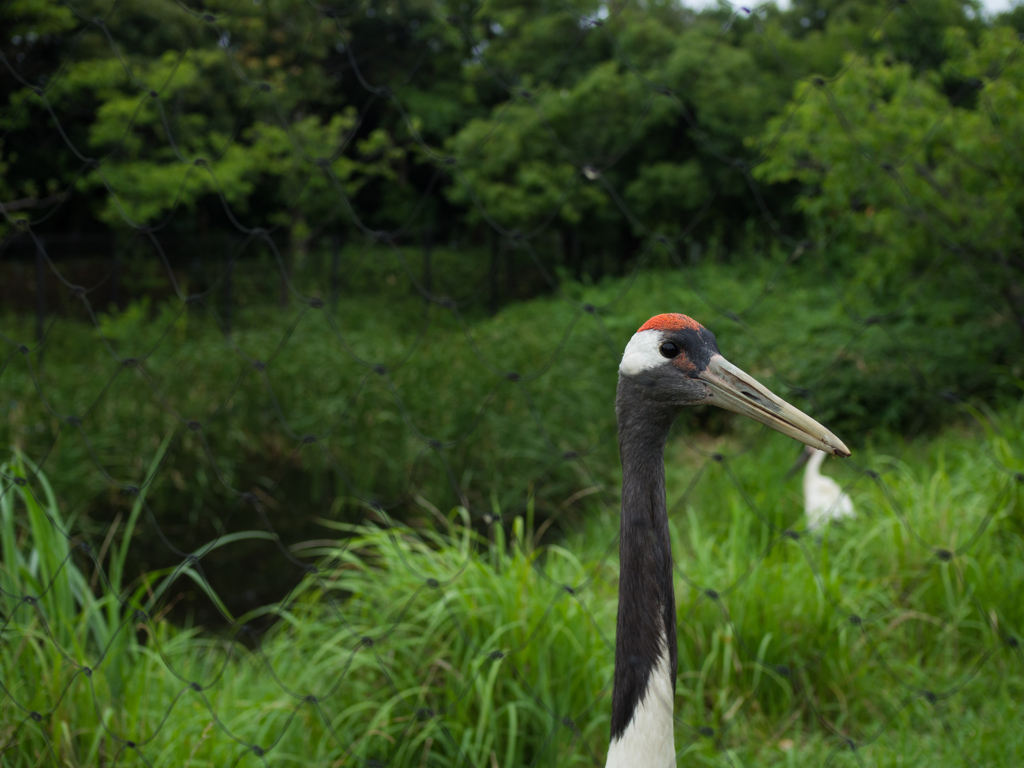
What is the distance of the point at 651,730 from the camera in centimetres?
123

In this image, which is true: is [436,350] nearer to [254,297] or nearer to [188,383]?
[188,383]

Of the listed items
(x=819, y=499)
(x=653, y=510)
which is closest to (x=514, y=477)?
(x=819, y=499)

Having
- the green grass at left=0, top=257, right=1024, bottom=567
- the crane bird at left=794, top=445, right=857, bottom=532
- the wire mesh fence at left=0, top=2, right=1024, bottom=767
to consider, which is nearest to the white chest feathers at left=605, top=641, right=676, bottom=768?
the wire mesh fence at left=0, top=2, right=1024, bottom=767

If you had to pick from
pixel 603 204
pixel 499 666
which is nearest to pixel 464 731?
pixel 499 666

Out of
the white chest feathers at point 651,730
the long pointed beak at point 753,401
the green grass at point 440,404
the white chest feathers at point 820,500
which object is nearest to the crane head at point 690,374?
the long pointed beak at point 753,401

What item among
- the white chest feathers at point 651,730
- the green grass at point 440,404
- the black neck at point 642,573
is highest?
the black neck at point 642,573

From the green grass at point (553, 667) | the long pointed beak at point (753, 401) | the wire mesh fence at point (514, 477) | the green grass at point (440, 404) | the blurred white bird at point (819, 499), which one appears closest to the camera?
the long pointed beak at point (753, 401)

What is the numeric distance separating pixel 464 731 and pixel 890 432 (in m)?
3.19

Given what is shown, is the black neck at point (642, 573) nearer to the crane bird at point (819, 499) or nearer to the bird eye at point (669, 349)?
the bird eye at point (669, 349)

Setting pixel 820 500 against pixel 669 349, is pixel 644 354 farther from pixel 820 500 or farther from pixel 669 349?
pixel 820 500

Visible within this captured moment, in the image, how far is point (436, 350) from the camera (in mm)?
5598

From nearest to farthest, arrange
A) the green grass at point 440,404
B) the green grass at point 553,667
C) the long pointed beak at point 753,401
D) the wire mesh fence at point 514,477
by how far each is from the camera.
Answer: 1. the long pointed beak at point 753,401
2. the green grass at point 553,667
3. the wire mesh fence at point 514,477
4. the green grass at point 440,404

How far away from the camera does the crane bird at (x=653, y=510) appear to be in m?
1.23

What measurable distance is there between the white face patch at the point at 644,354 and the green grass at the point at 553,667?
0.87m
